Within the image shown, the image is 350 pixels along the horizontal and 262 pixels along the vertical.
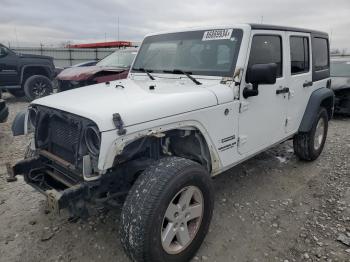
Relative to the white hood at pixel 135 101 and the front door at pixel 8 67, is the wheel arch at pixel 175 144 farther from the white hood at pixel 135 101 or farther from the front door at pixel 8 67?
the front door at pixel 8 67

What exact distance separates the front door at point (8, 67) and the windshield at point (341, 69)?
9.78 meters

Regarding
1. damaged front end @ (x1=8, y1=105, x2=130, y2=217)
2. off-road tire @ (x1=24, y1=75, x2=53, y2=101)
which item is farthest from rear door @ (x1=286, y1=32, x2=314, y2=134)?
off-road tire @ (x1=24, y1=75, x2=53, y2=101)

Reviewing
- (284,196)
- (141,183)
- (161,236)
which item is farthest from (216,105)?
(284,196)

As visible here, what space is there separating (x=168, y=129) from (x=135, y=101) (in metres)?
0.36

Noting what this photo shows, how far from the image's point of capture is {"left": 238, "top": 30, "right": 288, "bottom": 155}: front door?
3393 mm

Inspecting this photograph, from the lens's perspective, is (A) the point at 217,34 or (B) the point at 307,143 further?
(B) the point at 307,143

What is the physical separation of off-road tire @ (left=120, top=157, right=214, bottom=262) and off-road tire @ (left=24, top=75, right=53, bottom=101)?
30.5 ft

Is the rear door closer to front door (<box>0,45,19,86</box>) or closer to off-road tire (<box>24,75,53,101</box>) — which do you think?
off-road tire (<box>24,75,53,101</box>)

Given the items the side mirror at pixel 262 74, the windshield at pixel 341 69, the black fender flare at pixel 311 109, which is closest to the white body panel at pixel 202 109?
the side mirror at pixel 262 74

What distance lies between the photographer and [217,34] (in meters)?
→ 3.45

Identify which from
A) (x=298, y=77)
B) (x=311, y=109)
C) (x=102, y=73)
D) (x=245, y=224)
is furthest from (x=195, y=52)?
(x=102, y=73)

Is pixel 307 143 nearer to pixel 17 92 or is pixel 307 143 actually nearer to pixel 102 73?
pixel 102 73

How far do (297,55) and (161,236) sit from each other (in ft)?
10.3

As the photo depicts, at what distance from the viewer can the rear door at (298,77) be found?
13.6 feet
